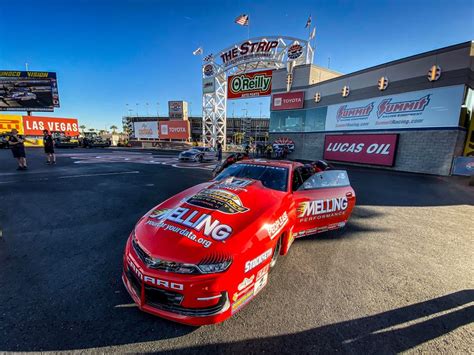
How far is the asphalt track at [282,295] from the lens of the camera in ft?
5.60

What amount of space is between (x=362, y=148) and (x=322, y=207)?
14340mm

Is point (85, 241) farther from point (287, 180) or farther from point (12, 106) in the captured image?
point (12, 106)

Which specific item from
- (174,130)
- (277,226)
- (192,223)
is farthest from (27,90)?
(277,226)

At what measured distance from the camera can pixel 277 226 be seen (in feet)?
7.93

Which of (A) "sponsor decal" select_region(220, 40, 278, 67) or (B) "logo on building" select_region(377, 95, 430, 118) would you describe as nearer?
(B) "logo on building" select_region(377, 95, 430, 118)

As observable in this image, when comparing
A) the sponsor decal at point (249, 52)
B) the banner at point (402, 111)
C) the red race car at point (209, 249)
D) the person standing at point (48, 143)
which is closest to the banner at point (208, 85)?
the sponsor decal at point (249, 52)

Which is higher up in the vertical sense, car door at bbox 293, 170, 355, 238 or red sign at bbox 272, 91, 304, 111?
red sign at bbox 272, 91, 304, 111

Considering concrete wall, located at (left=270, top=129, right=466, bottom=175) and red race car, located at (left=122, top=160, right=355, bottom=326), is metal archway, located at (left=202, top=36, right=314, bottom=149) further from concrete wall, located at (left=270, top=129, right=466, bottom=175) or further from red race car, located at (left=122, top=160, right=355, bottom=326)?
red race car, located at (left=122, top=160, right=355, bottom=326)

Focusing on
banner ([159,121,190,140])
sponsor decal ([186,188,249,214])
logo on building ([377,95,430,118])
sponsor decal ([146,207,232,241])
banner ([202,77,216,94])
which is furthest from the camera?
banner ([159,121,190,140])

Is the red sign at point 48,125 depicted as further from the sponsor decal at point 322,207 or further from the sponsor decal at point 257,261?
the sponsor decal at point 257,261

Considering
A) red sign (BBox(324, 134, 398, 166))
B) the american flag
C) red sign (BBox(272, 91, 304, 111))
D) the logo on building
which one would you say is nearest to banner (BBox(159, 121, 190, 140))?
the american flag

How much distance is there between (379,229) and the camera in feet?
13.6

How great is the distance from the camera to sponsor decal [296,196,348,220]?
10.3ft

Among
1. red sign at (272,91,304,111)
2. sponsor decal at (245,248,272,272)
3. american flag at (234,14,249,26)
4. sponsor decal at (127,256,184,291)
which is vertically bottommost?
sponsor decal at (127,256,184,291)
